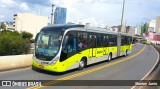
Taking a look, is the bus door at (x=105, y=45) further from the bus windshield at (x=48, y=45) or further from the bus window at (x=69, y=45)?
the bus windshield at (x=48, y=45)

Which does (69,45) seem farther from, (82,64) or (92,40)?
(92,40)

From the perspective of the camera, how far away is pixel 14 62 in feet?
52.9

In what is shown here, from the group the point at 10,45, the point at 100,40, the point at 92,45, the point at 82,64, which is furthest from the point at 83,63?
the point at 10,45

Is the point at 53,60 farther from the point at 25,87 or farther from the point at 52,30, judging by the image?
the point at 25,87

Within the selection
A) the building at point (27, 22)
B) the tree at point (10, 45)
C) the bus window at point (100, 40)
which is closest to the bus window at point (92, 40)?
the bus window at point (100, 40)

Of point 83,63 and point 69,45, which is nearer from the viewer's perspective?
point 69,45

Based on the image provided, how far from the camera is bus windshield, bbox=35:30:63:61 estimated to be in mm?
14508

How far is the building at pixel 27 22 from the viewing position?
174m

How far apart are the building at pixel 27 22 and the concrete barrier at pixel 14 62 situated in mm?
157798

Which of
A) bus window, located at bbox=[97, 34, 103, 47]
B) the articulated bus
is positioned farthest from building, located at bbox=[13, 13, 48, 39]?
the articulated bus

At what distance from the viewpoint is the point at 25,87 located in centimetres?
1073

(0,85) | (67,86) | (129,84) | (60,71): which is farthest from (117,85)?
(0,85)

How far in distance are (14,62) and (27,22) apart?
163990mm

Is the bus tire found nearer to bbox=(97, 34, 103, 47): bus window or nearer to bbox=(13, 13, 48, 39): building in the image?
bbox=(97, 34, 103, 47): bus window
